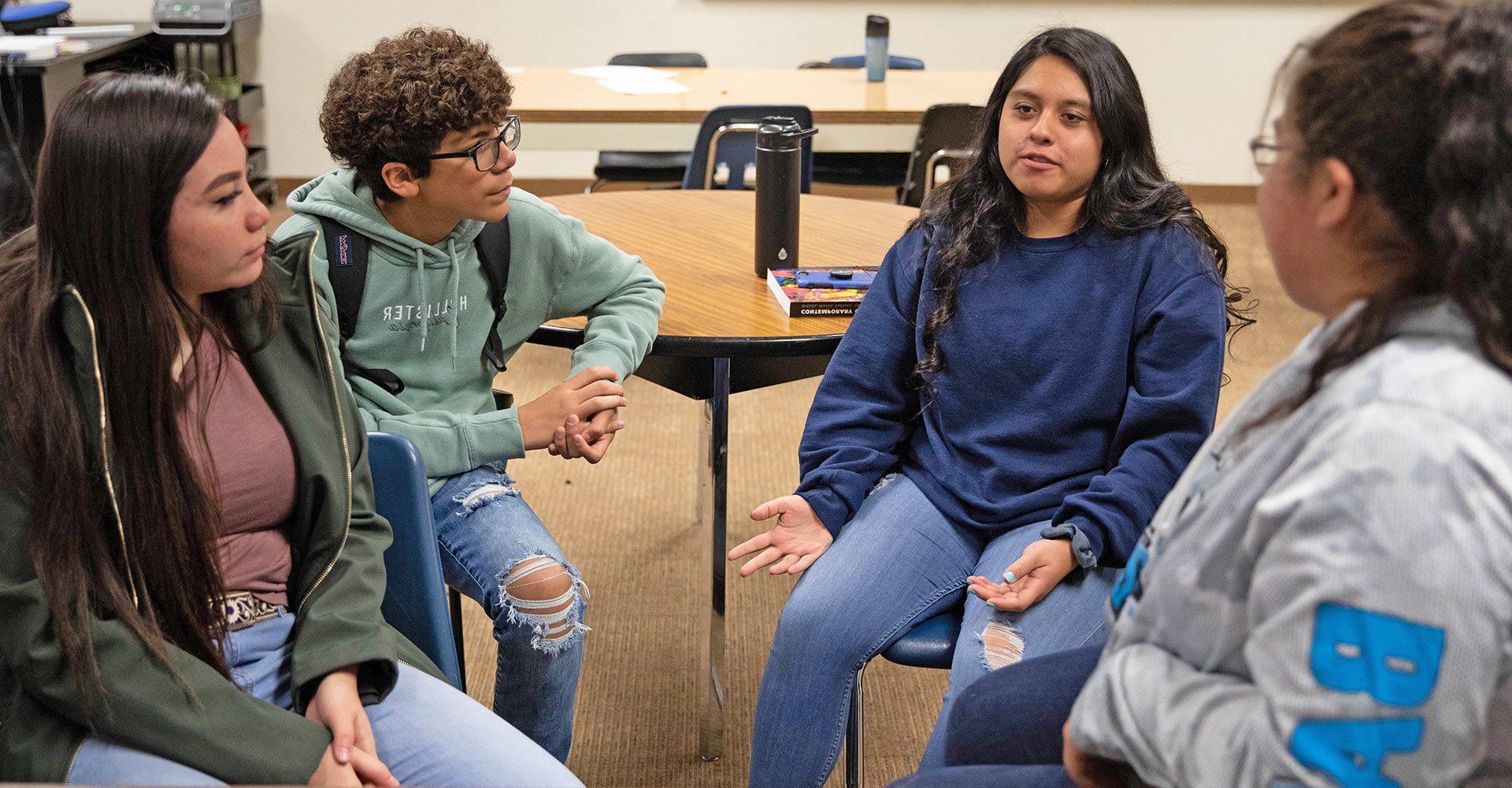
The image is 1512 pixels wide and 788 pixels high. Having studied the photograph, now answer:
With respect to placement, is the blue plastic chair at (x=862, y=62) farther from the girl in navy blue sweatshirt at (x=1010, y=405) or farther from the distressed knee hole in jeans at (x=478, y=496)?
the distressed knee hole in jeans at (x=478, y=496)

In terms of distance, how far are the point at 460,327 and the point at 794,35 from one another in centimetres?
424

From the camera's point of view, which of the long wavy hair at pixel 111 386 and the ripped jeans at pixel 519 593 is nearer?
the long wavy hair at pixel 111 386

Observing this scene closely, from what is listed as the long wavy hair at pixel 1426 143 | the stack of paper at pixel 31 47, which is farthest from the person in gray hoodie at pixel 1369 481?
the stack of paper at pixel 31 47

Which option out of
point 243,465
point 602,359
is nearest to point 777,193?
point 602,359

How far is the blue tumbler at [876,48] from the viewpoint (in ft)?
13.0

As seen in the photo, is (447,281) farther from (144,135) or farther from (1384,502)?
(1384,502)

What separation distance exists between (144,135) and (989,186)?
1.03m

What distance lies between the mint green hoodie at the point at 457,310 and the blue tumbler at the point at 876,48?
2.37 metres

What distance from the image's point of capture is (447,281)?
1713mm

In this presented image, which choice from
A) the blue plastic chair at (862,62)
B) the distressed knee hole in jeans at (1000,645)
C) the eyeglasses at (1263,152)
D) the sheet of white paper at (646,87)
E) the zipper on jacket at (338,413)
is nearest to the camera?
the eyeglasses at (1263,152)

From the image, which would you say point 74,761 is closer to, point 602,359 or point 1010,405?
point 602,359

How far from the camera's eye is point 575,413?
170 cm

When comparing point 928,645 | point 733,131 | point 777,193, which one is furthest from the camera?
point 733,131

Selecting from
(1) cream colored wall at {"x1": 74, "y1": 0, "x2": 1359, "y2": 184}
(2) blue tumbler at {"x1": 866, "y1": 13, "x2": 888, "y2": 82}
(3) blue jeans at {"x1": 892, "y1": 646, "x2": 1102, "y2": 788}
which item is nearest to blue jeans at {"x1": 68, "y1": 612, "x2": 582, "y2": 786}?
(3) blue jeans at {"x1": 892, "y1": 646, "x2": 1102, "y2": 788}
